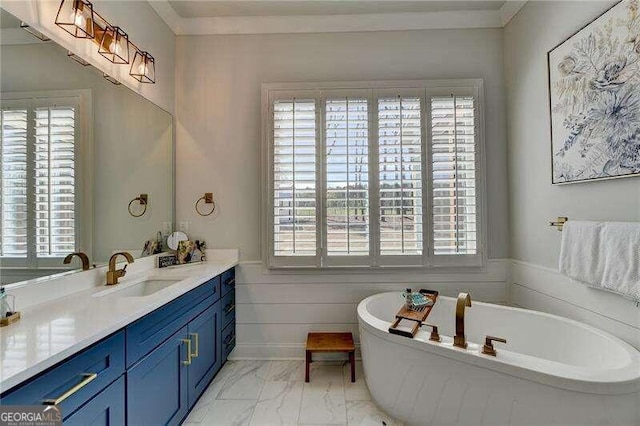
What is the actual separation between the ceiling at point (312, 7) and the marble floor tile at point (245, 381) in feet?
10.0

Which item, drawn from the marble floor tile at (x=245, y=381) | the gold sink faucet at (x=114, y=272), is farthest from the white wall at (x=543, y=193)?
the gold sink faucet at (x=114, y=272)

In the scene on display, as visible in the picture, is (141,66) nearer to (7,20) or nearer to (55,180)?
(7,20)

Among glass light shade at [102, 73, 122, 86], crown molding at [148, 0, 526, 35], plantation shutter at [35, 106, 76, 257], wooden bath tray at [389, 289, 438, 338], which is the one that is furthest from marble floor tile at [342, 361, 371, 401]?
crown molding at [148, 0, 526, 35]

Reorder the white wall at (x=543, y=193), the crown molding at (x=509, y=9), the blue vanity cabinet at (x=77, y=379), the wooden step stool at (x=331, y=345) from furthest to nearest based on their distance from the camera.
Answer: the crown molding at (x=509, y=9) → the wooden step stool at (x=331, y=345) → the white wall at (x=543, y=193) → the blue vanity cabinet at (x=77, y=379)

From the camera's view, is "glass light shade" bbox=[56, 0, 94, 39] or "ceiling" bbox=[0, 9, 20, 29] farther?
"glass light shade" bbox=[56, 0, 94, 39]

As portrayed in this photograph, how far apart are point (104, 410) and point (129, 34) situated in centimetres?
232

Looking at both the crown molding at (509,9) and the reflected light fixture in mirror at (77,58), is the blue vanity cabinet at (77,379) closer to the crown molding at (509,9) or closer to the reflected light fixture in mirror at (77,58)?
the reflected light fixture in mirror at (77,58)

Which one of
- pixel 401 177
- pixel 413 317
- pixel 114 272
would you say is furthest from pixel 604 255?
pixel 114 272

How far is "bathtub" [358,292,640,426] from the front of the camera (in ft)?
3.95

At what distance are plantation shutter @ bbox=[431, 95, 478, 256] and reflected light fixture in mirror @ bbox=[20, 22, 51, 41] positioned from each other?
8.40 ft

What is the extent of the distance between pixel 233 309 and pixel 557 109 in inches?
114

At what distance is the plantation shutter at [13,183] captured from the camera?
4.00 feet

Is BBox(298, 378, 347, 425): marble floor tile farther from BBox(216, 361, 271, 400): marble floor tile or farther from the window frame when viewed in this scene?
the window frame

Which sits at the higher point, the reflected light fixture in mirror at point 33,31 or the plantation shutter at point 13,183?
the reflected light fixture in mirror at point 33,31
